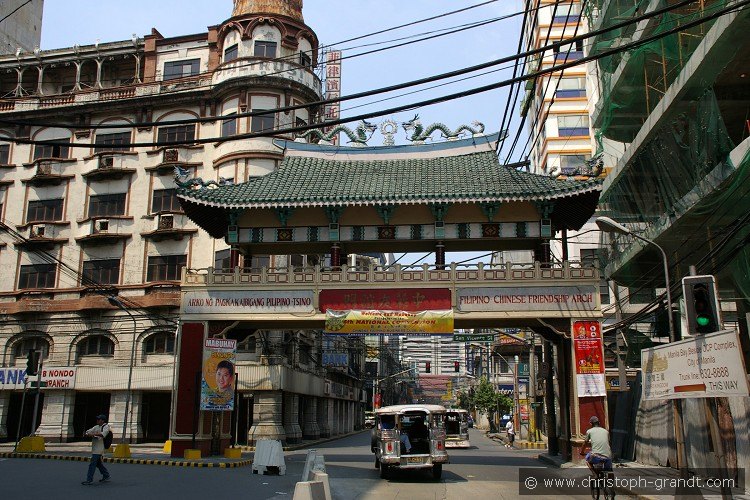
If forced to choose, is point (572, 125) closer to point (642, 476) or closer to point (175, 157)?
point (175, 157)

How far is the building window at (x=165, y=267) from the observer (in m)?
39.3

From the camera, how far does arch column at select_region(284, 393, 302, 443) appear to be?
39.2 metres

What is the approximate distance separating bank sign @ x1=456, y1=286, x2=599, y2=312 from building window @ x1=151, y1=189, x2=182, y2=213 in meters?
22.6

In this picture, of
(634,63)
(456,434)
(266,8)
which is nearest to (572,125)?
(634,63)

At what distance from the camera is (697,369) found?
11.5 metres

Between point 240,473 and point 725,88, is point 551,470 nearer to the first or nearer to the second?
point 240,473

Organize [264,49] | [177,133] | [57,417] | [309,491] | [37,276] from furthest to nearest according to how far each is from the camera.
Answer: [177,133] → [37,276] → [264,49] → [57,417] → [309,491]

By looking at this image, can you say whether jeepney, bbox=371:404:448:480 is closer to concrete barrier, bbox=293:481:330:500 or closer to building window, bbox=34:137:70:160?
concrete barrier, bbox=293:481:330:500

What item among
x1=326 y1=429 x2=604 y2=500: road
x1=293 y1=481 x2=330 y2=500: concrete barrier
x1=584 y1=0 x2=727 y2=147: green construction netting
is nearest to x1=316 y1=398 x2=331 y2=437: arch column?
x1=326 y1=429 x2=604 y2=500: road

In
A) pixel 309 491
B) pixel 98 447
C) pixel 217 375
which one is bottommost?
pixel 309 491

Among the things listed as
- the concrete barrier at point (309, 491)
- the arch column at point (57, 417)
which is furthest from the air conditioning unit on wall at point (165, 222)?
the concrete barrier at point (309, 491)

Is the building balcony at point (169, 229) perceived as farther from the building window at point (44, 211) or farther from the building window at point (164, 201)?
the building window at point (44, 211)

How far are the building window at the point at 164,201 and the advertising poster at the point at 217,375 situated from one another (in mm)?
18733

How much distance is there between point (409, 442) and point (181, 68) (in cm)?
3247
